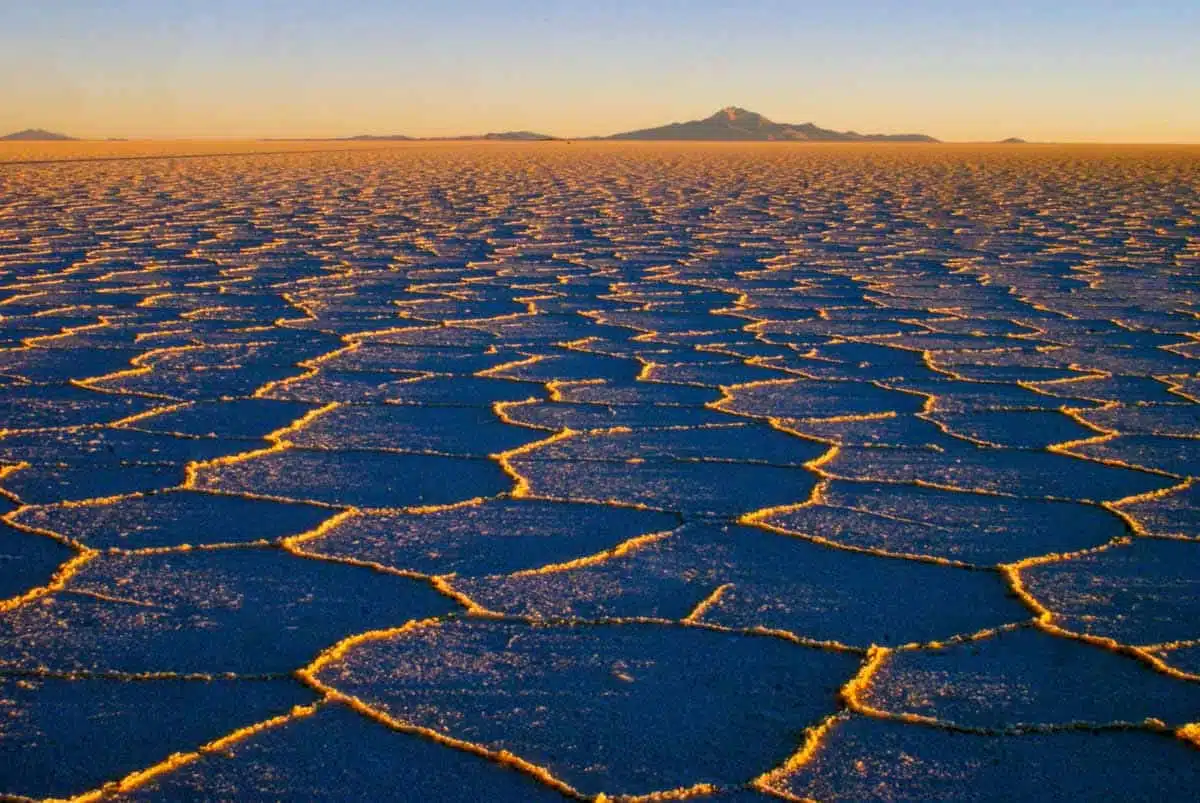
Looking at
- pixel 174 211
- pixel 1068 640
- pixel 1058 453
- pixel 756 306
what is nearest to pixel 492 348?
pixel 756 306

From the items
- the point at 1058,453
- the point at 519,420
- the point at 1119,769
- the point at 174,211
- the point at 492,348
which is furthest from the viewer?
the point at 174,211

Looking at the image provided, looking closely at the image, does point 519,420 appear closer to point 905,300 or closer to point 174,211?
point 905,300

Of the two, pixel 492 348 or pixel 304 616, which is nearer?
pixel 304 616

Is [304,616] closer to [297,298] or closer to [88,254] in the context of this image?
[297,298]

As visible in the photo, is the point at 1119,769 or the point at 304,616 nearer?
the point at 1119,769

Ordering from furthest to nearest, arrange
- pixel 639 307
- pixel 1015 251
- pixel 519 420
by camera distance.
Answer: pixel 1015 251 → pixel 639 307 → pixel 519 420

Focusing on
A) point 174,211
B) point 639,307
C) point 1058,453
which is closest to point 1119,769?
point 1058,453
